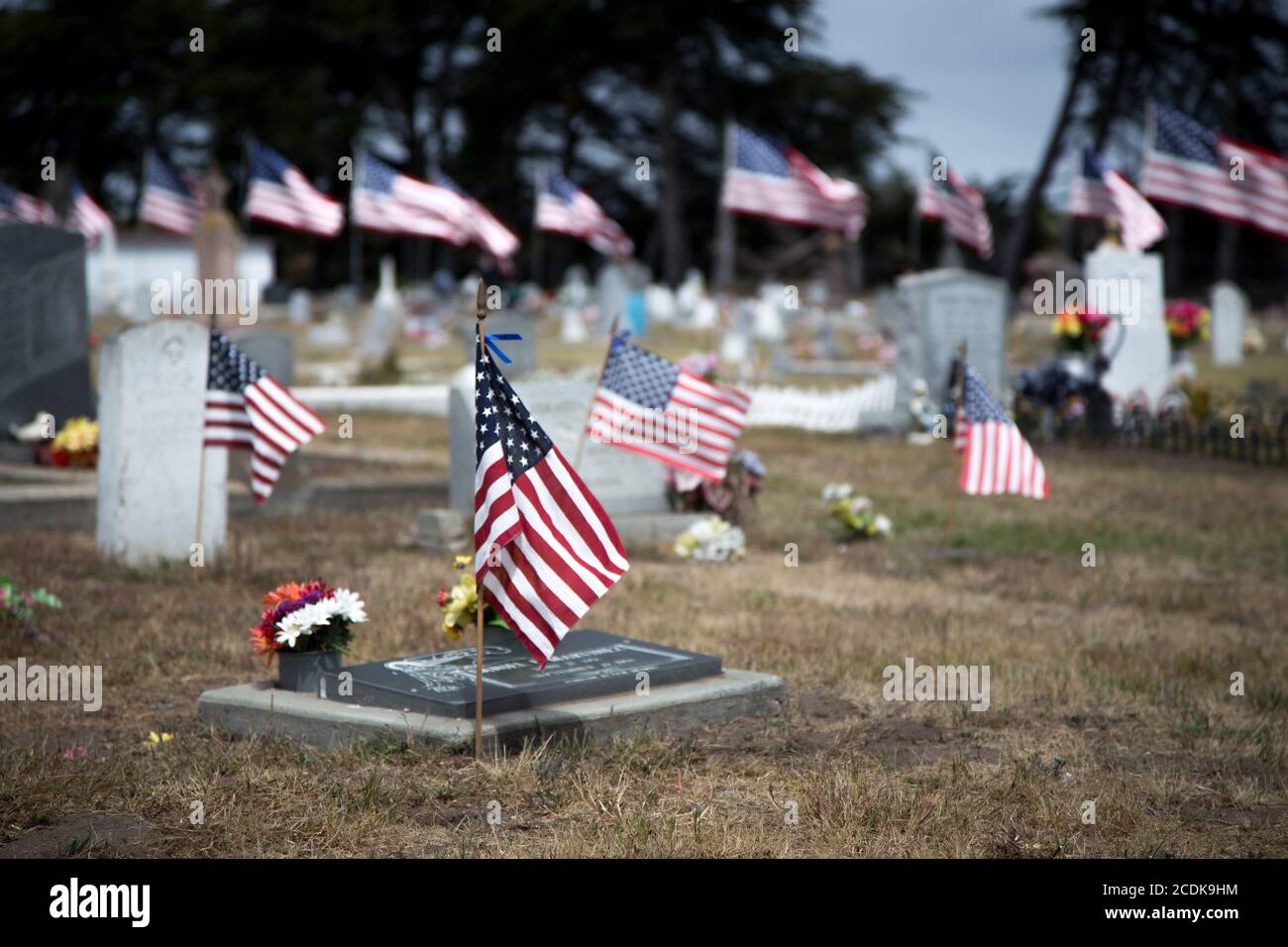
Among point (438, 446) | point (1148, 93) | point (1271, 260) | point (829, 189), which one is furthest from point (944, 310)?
point (1271, 260)

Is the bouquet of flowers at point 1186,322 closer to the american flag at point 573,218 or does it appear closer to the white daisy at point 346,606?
the american flag at point 573,218

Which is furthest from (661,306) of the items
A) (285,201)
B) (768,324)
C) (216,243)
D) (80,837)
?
(80,837)

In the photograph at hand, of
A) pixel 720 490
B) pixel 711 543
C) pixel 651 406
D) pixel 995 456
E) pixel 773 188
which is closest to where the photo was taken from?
pixel 651 406

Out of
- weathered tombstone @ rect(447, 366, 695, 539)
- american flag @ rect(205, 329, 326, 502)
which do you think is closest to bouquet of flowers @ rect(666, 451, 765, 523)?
weathered tombstone @ rect(447, 366, 695, 539)

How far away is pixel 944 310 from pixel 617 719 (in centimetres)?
1377

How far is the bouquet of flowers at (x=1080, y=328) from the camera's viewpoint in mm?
17312

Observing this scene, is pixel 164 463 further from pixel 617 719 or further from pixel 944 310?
pixel 944 310

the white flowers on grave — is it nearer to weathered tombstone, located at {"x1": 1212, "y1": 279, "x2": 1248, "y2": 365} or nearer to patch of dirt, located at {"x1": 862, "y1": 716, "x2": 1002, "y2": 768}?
patch of dirt, located at {"x1": 862, "y1": 716, "x2": 1002, "y2": 768}

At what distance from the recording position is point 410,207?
78.4ft

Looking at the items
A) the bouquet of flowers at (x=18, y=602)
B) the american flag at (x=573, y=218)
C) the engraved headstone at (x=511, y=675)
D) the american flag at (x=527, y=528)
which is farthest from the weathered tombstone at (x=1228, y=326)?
the american flag at (x=527, y=528)

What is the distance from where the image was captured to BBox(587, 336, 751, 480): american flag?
8922mm

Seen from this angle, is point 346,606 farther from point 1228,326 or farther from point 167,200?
point 1228,326

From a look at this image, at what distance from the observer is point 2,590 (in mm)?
7098

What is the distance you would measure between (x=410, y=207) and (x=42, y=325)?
1159 cm
